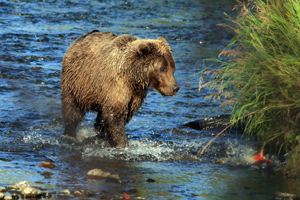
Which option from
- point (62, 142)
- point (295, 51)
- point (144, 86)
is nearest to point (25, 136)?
point (62, 142)

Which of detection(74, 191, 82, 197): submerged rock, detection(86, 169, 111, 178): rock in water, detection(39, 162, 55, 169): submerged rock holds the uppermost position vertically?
detection(74, 191, 82, 197): submerged rock

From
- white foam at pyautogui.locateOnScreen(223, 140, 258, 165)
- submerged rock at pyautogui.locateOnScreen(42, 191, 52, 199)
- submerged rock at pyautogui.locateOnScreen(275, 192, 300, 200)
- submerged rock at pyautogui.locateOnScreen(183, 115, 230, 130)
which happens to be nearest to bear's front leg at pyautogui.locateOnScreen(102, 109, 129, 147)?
white foam at pyautogui.locateOnScreen(223, 140, 258, 165)

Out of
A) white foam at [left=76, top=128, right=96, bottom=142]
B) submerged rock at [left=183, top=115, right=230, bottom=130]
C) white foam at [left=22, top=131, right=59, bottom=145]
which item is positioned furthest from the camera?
submerged rock at [left=183, top=115, right=230, bottom=130]

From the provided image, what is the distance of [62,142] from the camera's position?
24.0 feet

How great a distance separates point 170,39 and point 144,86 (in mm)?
7929

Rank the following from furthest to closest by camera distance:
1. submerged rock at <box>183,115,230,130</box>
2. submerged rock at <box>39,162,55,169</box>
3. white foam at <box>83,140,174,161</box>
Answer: submerged rock at <box>183,115,230,130</box>
white foam at <box>83,140,174,161</box>
submerged rock at <box>39,162,55,169</box>

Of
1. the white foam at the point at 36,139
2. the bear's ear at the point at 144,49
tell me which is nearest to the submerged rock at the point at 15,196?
the white foam at the point at 36,139

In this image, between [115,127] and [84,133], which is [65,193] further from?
[84,133]

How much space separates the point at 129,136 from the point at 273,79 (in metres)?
2.49

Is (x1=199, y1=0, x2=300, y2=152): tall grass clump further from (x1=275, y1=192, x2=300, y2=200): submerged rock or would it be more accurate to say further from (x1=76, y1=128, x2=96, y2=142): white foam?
(x1=76, y1=128, x2=96, y2=142): white foam

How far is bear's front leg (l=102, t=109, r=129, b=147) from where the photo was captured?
6.89 metres

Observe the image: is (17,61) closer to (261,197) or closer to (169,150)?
(169,150)

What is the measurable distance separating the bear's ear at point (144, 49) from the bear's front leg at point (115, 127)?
2.90 feet

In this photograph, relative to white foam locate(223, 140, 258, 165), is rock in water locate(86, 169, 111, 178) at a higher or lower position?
higher
